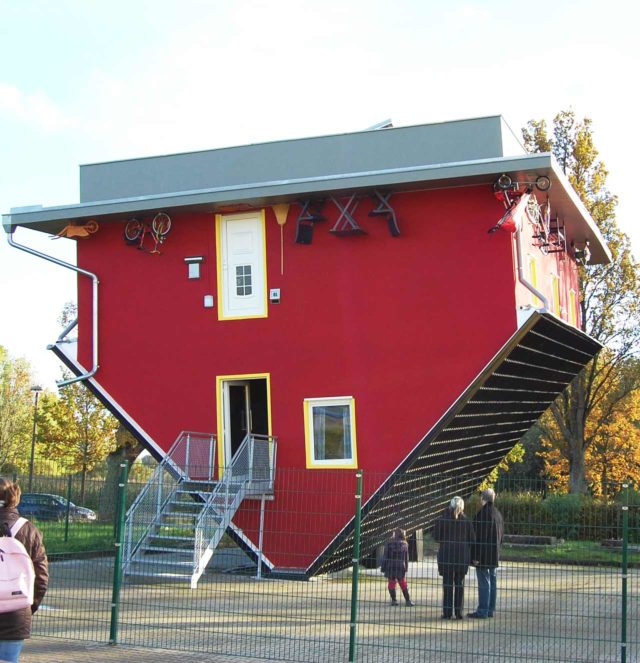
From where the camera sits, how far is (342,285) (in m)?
16.8

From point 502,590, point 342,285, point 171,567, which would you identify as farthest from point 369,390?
point 502,590

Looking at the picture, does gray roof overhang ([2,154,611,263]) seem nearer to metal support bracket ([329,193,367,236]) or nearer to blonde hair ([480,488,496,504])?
metal support bracket ([329,193,367,236])

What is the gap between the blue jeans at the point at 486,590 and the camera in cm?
1192

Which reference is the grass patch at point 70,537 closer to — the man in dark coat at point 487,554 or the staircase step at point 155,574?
the staircase step at point 155,574

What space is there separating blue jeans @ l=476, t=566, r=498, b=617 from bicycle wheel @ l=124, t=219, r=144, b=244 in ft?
30.1

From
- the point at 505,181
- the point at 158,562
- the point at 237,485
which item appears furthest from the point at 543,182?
the point at 158,562

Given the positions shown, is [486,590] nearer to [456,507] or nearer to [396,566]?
[456,507]

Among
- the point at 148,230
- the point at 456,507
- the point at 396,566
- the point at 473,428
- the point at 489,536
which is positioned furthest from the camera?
the point at 148,230

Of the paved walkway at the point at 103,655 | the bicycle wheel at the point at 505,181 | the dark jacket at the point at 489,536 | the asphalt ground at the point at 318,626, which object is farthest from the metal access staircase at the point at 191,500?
the bicycle wheel at the point at 505,181

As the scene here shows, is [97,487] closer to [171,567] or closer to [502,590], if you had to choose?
[171,567]

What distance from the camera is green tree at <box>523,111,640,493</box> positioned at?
3192 centimetres

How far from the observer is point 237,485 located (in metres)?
16.9

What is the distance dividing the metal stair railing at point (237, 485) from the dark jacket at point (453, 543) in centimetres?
458

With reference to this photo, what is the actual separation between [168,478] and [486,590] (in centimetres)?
682
